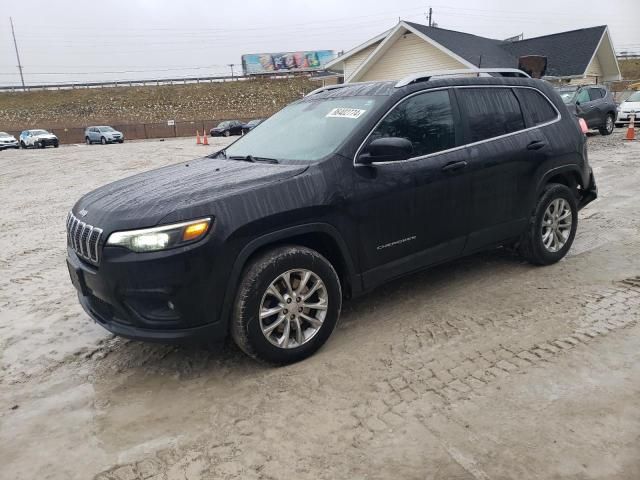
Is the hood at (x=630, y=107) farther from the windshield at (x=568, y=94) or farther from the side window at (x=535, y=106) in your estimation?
the side window at (x=535, y=106)

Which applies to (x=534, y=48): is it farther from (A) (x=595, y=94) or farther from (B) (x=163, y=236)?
(B) (x=163, y=236)

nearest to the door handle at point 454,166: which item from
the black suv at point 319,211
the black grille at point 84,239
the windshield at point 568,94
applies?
the black suv at point 319,211

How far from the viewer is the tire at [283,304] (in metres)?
3.19

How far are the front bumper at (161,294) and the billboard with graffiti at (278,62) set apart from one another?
79.4 meters

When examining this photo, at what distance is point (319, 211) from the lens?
3.42 meters

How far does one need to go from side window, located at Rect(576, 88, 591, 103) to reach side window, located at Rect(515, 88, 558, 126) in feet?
44.0

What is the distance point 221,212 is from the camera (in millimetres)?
3092

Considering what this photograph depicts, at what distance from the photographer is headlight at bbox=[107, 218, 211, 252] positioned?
299cm

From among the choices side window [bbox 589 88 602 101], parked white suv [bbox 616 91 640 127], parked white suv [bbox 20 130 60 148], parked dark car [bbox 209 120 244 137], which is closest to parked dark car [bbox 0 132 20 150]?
parked white suv [bbox 20 130 60 148]

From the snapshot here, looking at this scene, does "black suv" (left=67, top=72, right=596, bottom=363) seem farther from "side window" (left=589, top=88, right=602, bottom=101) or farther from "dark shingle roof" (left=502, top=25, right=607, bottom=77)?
"dark shingle roof" (left=502, top=25, right=607, bottom=77)

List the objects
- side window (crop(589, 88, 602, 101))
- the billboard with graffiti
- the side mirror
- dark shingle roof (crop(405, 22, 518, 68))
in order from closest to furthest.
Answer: the side mirror
side window (crop(589, 88, 602, 101))
dark shingle roof (crop(405, 22, 518, 68))
the billboard with graffiti

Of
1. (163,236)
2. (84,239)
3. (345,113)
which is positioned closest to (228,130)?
(345,113)

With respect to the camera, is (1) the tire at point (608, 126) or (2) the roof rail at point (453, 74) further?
(1) the tire at point (608, 126)

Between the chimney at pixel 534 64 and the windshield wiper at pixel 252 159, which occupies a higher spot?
the chimney at pixel 534 64
